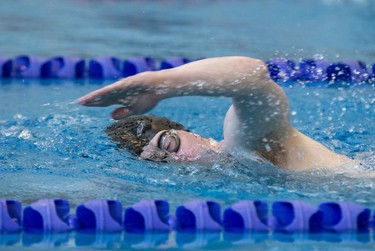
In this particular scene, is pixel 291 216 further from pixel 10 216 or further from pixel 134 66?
pixel 134 66

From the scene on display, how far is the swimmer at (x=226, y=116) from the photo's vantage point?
2.19m

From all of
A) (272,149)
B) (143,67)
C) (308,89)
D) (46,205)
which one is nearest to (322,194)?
(272,149)

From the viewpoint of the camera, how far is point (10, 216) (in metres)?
2.47

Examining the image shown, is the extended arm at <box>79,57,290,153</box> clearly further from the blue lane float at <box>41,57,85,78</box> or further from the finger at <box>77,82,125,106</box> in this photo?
the blue lane float at <box>41,57,85,78</box>

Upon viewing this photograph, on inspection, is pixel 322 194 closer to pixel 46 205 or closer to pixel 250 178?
pixel 250 178

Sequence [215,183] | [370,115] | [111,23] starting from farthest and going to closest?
[111,23] < [370,115] < [215,183]

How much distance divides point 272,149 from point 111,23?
4.53 metres

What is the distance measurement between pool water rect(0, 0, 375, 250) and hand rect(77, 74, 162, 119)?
0.45 meters

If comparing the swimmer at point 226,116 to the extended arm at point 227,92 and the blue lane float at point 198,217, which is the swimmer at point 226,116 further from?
the blue lane float at point 198,217

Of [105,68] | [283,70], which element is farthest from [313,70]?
[105,68]

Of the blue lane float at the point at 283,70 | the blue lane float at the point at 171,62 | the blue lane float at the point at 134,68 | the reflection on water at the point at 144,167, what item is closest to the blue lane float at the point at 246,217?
the reflection on water at the point at 144,167

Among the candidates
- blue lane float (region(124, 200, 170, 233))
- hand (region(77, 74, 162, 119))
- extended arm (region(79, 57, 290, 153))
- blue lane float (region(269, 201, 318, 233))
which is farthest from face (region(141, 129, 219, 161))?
hand (region(77, 74, 162, 119))

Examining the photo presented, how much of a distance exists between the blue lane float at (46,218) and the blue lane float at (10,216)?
30 mm

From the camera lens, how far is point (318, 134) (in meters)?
3.74
